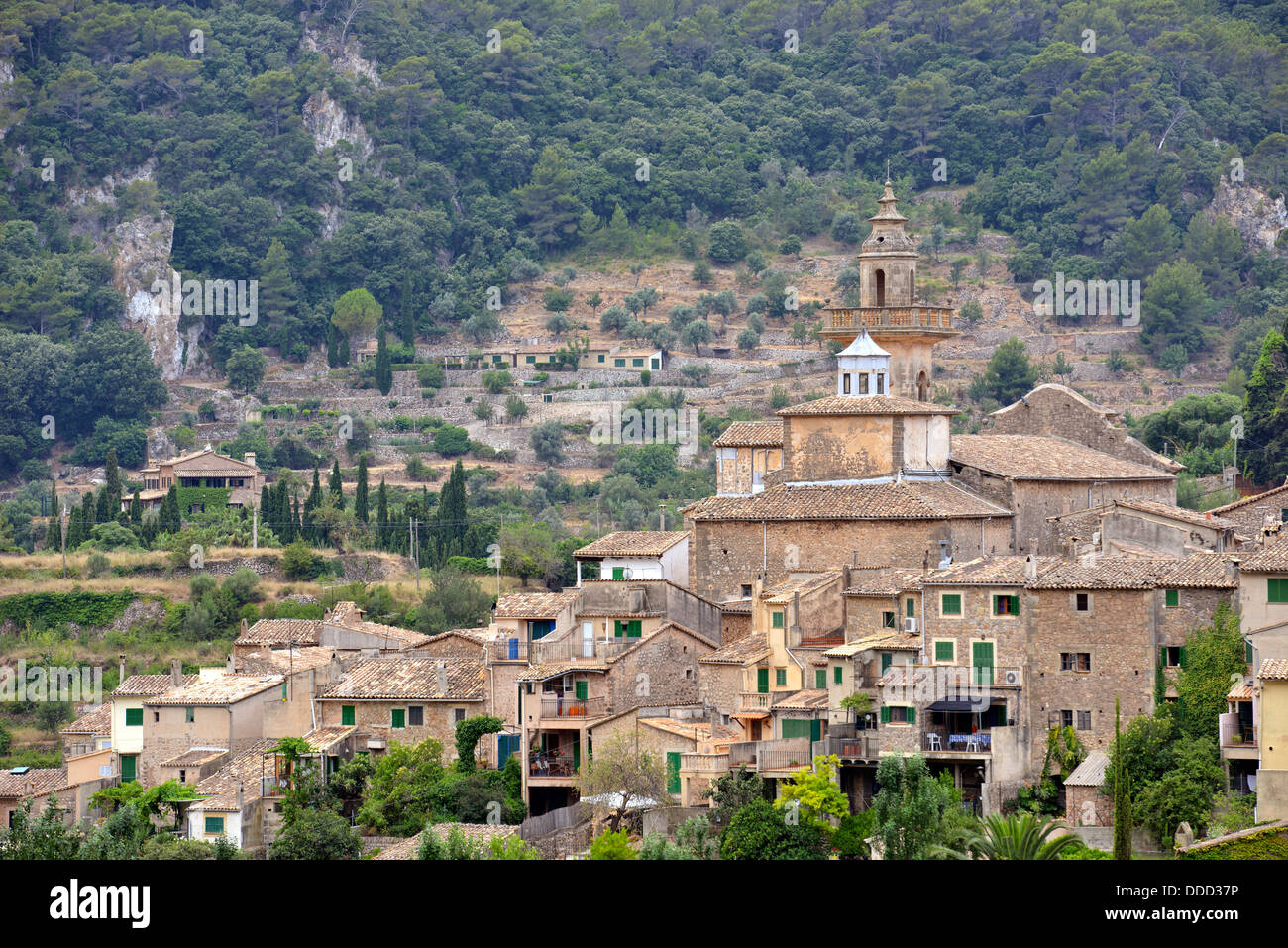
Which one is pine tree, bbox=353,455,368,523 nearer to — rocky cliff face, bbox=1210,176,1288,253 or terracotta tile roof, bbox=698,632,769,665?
terracotta tile roof, bbox=698,632,769,665

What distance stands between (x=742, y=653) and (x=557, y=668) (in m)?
3.34

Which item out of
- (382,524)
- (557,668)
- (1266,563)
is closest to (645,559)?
(557,668)

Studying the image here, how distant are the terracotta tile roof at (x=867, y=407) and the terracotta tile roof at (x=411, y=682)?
7804 mm

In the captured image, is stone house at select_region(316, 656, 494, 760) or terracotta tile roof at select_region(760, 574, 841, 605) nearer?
terracotta tile roof at select_region(760, 574, 841, 605)

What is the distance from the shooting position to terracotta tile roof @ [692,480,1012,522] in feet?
135

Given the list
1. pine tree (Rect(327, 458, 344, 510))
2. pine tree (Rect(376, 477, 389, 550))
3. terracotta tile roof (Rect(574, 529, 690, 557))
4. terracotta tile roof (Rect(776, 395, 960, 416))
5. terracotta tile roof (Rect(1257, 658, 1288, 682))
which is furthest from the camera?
pine tree (Rect(327, 458, 344, 510))

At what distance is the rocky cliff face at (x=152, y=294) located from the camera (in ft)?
395

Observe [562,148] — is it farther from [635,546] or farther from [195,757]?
[195,757]

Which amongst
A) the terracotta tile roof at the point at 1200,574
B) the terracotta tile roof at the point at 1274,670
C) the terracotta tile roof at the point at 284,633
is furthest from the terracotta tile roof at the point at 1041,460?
the terracotta tile roof at the point at 284,633

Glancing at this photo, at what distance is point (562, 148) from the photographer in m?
140

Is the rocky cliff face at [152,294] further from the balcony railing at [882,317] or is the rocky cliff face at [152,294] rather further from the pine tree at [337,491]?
the balcony railing at [882,317]

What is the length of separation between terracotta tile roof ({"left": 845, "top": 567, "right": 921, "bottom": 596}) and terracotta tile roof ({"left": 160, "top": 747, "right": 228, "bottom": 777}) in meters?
12.8

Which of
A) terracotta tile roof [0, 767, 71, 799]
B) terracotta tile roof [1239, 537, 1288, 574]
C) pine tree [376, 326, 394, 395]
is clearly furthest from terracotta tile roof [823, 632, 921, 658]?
pine tree [376, 326, 394, 395]

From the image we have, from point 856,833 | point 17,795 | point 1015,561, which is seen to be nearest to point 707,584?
point 1015,561
